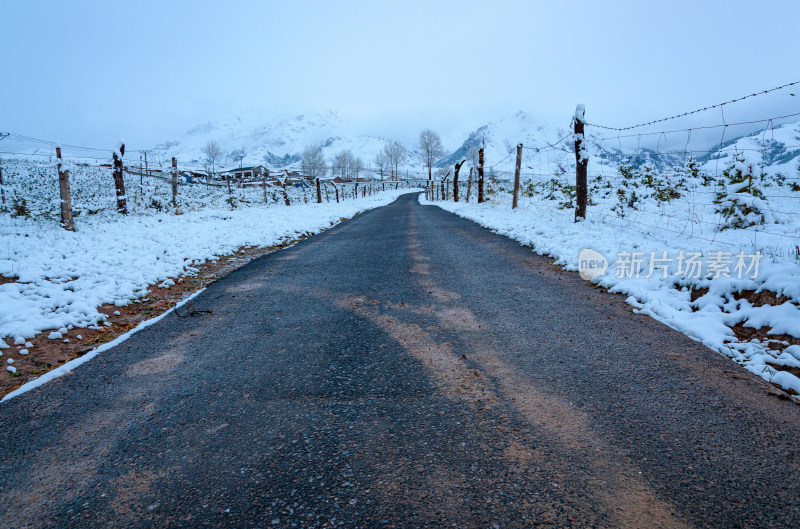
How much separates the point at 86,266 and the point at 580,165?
36.3 ft

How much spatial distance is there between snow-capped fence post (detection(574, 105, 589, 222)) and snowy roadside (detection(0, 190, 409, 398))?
8349mm

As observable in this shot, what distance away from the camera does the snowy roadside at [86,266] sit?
14.1 feet

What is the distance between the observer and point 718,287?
4.43m

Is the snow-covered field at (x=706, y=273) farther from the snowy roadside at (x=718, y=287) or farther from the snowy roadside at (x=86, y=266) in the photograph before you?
the snowy roadside at (x=86, y=266)

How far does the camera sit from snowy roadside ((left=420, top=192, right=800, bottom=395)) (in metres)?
3.34

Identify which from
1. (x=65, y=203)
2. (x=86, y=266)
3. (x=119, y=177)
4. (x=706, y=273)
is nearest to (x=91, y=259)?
(x=86, y=266)

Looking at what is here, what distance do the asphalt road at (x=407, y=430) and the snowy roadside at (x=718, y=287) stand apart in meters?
0.31

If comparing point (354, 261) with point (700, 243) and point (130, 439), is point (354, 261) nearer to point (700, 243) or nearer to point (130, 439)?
point (130, 439)

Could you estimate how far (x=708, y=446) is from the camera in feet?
7.01

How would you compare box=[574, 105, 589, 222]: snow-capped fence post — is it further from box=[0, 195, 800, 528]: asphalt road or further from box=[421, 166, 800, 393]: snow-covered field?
box=[0, 195, 800, 528]: asphalt road

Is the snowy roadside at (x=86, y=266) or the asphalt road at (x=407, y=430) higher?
the snowy roadside at (x=86, y=266)

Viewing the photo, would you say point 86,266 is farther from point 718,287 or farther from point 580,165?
point 580,165

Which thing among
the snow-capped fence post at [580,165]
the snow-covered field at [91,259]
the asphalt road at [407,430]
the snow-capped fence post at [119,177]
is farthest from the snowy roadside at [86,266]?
the snow-capped fence post at [580,165]

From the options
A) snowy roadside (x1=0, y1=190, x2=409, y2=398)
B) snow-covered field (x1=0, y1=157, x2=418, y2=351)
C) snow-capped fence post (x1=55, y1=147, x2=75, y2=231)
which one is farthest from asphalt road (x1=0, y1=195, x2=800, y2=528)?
snow-capped fence post (x1=55, y1=147, x2=75, y2=231)
